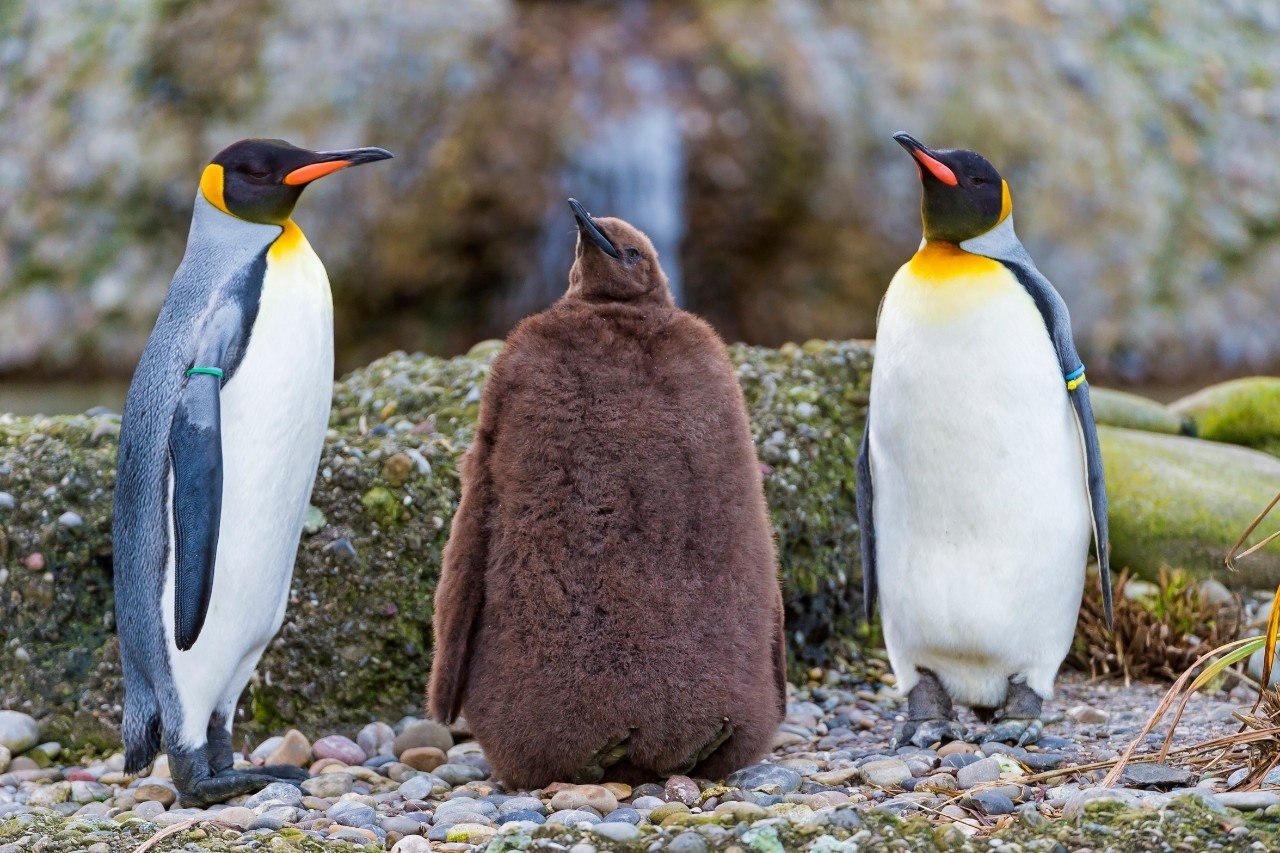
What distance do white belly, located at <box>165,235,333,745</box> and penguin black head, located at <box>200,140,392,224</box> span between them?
0.16 m

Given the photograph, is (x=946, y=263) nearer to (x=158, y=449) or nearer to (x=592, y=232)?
(x=592, y=232)

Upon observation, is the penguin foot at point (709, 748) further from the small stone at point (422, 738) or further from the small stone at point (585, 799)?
the small stone at point (422, 738)

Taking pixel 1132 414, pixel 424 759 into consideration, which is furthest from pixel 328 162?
pixel 1132 414

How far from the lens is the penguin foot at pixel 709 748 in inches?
137

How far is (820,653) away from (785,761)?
1.29 m

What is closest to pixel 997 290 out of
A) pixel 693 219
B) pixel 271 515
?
pixel 271 515

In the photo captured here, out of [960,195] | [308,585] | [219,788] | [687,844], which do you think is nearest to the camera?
[687,844]

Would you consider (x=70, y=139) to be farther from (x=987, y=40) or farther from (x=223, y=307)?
(x=223, y=307)

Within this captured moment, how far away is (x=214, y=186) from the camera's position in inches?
153

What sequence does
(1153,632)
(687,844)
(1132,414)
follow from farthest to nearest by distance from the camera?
(1132,414) < (1153,632) < (687,844)

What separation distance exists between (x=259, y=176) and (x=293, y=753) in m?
1.75

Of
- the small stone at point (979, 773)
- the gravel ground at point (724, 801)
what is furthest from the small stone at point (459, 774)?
the small stone at point (979, 773)

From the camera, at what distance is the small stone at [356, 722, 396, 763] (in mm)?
4367

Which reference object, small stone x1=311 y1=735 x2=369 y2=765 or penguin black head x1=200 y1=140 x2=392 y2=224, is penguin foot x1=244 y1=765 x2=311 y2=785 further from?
penguin black head x1=200 y1=140 x2=392 y2=224
